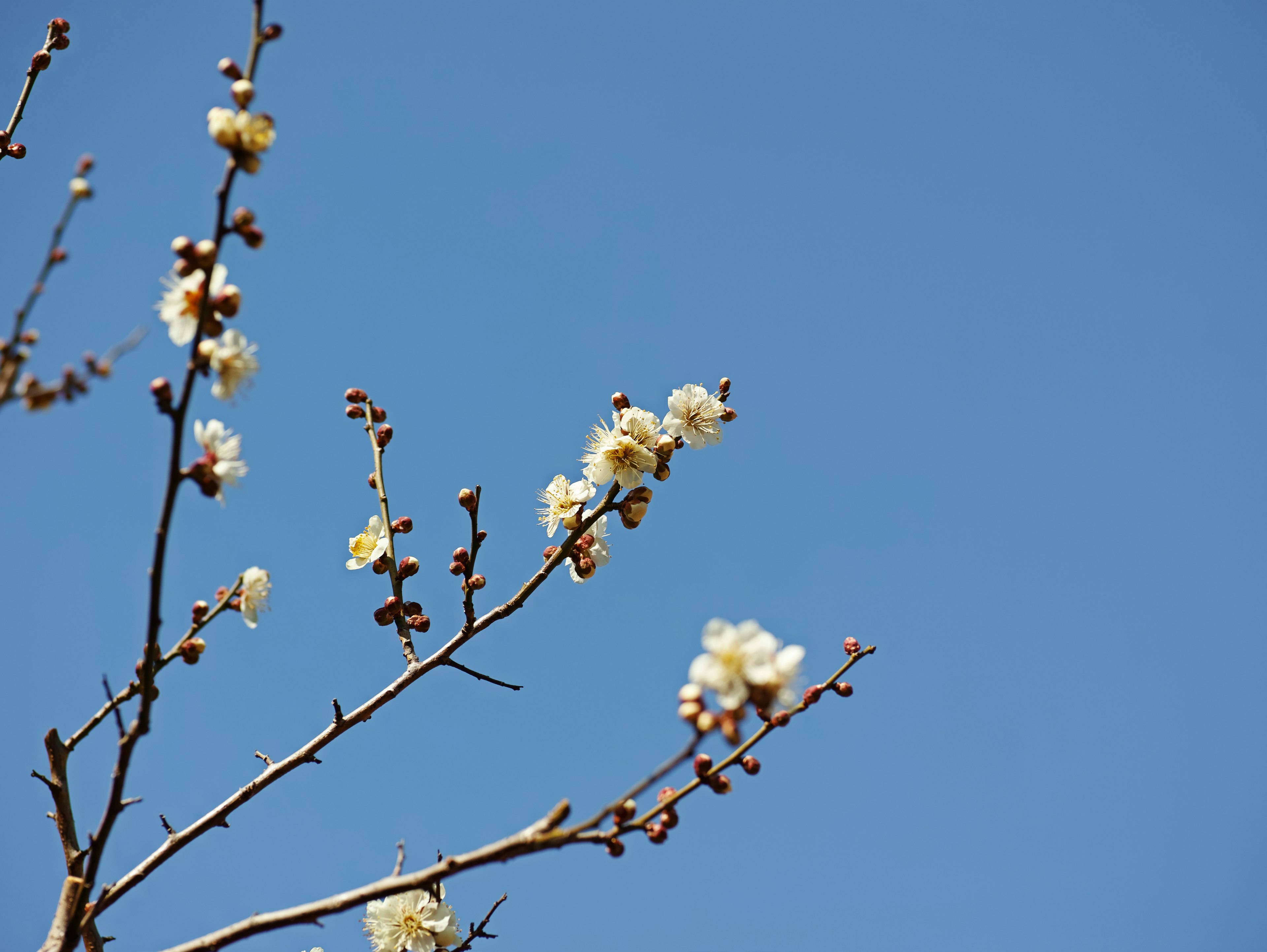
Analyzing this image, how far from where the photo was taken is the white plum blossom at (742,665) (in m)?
1.84

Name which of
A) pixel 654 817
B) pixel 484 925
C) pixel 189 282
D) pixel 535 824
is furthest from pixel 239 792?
pixel 189 282

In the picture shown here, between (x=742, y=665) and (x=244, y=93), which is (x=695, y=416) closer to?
(x=742, y=665)

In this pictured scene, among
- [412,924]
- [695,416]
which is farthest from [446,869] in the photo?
[695,416]

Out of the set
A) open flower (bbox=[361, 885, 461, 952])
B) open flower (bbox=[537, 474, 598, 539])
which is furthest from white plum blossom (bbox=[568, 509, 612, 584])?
open flower (bbox=[361, 885, 461, 952])

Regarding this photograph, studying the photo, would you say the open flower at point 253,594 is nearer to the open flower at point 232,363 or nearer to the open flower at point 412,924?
the open flower at point 232,363

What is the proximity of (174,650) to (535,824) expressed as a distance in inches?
48.3

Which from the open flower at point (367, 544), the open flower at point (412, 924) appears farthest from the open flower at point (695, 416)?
the open flower at point (412, 924)

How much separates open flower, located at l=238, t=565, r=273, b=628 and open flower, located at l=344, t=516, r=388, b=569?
60cm

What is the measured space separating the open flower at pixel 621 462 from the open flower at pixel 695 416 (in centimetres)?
22

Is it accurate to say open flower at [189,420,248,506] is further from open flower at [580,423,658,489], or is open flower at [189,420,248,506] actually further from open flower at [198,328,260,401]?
open flower at [580,423,658,489]

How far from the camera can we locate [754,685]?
1866 millimetres

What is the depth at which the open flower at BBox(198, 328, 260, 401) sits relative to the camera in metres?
2.13

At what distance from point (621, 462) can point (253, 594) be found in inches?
48.8

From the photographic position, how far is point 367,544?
3174mm
